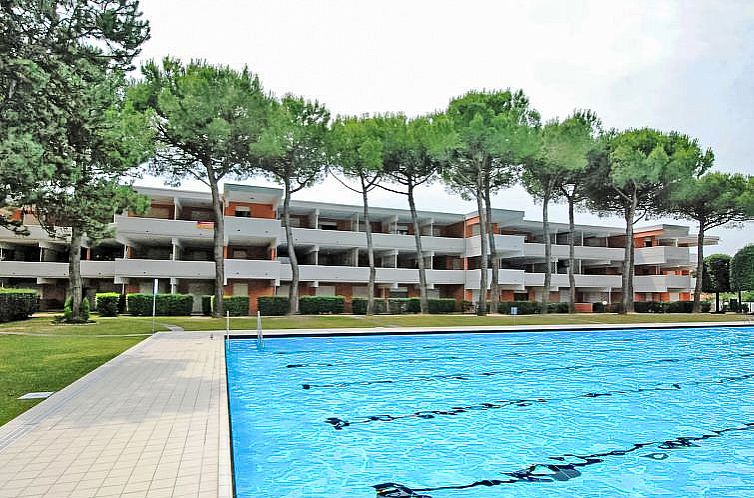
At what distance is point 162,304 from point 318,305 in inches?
353

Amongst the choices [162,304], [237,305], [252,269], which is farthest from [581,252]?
[162,304]

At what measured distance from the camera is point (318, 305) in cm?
3341

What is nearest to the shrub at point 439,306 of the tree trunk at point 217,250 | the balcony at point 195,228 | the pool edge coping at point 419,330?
the pool edge coping at point 419,330

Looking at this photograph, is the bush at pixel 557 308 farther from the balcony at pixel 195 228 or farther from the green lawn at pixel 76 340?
the balcony at pixel 195 228

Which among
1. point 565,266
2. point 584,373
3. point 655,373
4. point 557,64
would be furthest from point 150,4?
point 565,266

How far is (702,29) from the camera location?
1545 centimetres

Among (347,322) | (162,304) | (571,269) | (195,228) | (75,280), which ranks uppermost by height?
(195,228)

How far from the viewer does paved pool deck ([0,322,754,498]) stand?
455cm

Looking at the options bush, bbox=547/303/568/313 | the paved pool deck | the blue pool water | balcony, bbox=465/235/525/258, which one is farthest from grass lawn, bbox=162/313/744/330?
the paved pool deck

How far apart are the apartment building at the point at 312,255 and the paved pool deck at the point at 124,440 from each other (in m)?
23.5

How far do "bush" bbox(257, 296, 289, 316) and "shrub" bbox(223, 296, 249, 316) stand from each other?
834mm

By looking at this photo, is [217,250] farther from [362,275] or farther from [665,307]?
[665,307]

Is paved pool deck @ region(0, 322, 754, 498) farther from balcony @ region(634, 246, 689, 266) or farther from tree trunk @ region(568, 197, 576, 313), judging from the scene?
balcony @ region(634, 246, 689, 266)

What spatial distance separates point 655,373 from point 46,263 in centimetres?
3466
